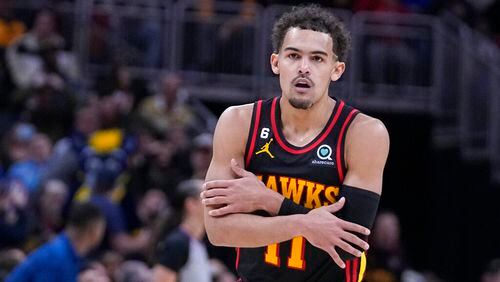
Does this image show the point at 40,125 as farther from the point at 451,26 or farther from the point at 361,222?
the point at 361,222

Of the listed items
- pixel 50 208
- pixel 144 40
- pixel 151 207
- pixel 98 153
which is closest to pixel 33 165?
pixel 98 153

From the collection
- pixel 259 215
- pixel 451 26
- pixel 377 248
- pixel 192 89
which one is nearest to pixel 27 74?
pixel 192 89

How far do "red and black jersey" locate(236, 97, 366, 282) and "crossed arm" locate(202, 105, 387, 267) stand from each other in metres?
0.10

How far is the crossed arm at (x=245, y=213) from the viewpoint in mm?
5840

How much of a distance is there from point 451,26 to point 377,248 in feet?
16.5

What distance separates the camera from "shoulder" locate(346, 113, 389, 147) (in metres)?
6.14

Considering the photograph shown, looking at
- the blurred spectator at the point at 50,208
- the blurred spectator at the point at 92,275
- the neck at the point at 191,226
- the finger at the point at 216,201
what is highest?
the finger at the point at 216,201

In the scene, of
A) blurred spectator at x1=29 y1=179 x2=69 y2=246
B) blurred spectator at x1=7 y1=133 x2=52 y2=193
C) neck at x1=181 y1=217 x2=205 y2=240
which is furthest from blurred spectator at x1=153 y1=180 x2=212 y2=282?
blurred spectator at x1=7 y1=133 x2=52 y2=193

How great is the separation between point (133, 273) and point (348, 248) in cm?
529

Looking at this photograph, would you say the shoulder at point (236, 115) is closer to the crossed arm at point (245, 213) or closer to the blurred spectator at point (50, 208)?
the crossed arm at point (245, 213)

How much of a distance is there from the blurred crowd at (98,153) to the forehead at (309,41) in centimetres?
422

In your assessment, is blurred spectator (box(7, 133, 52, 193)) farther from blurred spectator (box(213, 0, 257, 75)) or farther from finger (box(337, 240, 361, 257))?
finger (box(337, 240, 361, 257))

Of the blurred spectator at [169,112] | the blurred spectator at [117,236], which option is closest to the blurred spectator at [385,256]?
the blurred spectator at [117,236]

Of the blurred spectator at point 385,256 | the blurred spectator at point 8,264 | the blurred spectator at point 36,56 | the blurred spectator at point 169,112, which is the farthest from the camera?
the blurred spectator at point 36,56
